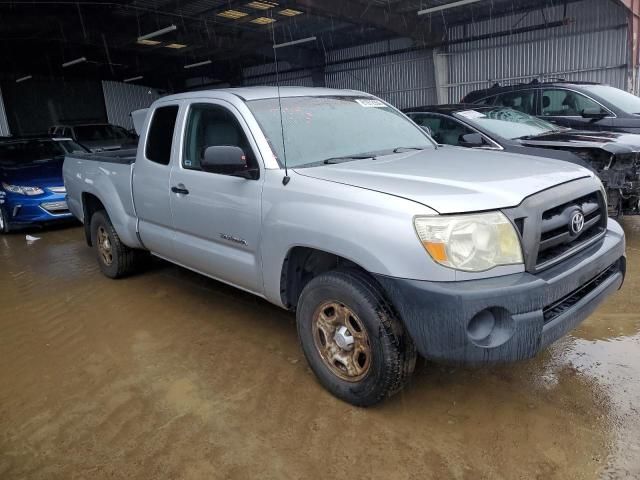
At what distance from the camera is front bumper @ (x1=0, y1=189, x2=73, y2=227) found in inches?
304

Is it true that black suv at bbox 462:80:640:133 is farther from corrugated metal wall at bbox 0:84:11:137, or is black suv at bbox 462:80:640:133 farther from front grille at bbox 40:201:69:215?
corrugated metal wall at bbox 0:84:11:137

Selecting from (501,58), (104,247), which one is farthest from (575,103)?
(501,58)

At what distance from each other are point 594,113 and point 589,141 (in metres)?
2.31

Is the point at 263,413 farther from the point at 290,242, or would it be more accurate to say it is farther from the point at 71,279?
the point at 71,279

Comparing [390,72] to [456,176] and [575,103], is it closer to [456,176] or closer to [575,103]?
[575,103]

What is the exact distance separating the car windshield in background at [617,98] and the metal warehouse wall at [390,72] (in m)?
10.1

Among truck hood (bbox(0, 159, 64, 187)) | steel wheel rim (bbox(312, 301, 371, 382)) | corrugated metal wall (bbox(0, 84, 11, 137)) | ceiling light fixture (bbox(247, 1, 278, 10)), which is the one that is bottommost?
steel wheel rim (bbox(312, 301, 371, 382))

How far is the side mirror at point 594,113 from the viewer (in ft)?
23.9

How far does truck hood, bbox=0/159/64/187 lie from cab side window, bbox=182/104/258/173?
5.19m

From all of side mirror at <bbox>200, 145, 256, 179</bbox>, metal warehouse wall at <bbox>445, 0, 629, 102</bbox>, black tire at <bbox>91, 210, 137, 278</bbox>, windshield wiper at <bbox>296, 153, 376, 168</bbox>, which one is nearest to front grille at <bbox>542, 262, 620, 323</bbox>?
windshield wiper at <bbox>296, 153, 376, 168</bbox>

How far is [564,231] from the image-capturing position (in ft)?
8.59

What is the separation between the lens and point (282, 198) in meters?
2.97

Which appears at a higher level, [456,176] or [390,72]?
[390,72]

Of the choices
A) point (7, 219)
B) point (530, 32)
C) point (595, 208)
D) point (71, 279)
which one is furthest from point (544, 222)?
point (530, 32)
